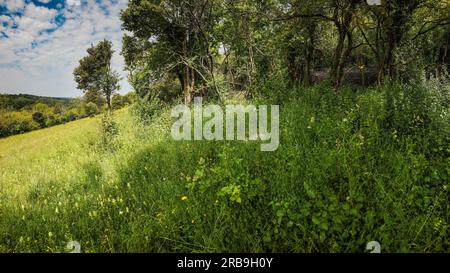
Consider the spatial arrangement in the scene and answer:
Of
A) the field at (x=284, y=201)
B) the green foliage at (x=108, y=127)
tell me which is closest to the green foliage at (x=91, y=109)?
the green foliage at (x=108, y=127)

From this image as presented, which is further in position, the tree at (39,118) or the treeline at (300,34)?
the tree at (39,118)

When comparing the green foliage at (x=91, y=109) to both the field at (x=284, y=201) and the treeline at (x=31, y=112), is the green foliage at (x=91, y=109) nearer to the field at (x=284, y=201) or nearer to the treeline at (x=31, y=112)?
the treeline at (x=31, y=112)

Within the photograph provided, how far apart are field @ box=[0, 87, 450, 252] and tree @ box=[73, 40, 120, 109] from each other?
35.9m

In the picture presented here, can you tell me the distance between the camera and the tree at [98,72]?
3662 cm

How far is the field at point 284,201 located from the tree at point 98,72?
118 ft

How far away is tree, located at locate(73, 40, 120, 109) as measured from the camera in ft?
120

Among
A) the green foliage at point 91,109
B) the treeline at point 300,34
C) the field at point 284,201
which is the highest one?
the treeline at point 300,34

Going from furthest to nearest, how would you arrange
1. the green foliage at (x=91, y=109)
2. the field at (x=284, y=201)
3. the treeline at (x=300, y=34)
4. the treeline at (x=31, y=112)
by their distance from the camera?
the green foliage at (x=91, y=109), the treeline at (x=31, y=112), the treeline at (x=300, y=34), the field at (x=284, y=201)

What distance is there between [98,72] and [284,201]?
41058 mm

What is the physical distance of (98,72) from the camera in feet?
120

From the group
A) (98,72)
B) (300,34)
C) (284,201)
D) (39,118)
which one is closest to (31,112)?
(39,118)

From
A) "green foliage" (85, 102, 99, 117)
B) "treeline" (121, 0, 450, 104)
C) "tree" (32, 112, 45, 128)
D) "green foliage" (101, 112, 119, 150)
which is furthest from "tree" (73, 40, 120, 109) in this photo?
"green foliage" (101, 112, 119, 150)
